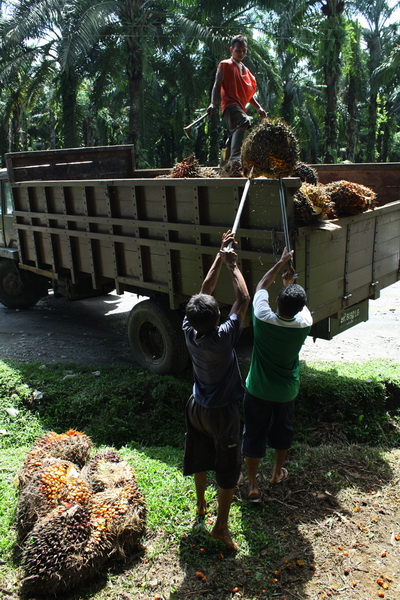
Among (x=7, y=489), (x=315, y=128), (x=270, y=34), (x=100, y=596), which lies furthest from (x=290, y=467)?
(x=315, y=128)

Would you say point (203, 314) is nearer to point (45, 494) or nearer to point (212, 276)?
point (212, 276)

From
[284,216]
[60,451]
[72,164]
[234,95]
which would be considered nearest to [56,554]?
[60,451]

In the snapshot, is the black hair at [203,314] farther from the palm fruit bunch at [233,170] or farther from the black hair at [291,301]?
the palm fruit bunch at [233,170]

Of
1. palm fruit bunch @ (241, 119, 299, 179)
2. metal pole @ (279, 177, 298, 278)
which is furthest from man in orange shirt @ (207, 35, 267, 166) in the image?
metal pole @ (279, 177, 298, 278)

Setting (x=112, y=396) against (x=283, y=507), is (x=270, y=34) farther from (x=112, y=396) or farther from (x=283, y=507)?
(x=283, y=507)

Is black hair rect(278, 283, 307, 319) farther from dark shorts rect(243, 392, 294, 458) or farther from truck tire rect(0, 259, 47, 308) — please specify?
truck tire rect(0, 259, 47, 308)

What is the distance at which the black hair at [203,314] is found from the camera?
2.92m

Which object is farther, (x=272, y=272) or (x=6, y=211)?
(x=6, y=211)

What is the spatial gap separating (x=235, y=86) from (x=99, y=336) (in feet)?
12.2

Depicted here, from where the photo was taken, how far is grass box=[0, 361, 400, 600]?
9.70ft

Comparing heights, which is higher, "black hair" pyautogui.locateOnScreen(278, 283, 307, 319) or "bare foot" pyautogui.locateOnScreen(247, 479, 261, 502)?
"black hair" pyautogui.locateOnScreen(278, 283, 307, 319)

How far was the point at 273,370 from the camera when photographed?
136 inches

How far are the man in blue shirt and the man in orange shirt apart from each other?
3033mm

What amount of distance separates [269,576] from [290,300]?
158 cm
